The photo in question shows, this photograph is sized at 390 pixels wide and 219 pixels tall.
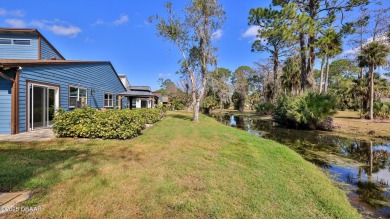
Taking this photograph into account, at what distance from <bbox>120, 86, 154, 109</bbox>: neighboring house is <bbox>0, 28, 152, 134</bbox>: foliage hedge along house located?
8.55ft

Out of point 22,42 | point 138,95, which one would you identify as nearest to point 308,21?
point 138,95

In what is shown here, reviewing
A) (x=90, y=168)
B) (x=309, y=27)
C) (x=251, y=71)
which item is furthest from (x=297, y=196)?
(x=251, y=71)

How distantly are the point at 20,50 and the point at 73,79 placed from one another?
4.72 metres

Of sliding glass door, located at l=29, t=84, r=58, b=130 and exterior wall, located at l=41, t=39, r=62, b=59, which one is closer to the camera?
sliding glass door, located at l=29, t=84, r=58, b=130

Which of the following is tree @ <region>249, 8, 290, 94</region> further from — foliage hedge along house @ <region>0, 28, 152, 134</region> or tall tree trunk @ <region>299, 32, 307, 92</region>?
foliage hedge along house @ <region>0, 28, 152, 134</region>

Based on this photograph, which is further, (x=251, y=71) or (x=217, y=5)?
(x=251, y=71)

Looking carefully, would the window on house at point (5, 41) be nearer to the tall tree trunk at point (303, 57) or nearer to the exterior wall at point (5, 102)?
the exterior wall at point (5, 102)

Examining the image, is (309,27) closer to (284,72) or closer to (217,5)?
(217,5)

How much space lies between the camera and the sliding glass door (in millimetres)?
8439

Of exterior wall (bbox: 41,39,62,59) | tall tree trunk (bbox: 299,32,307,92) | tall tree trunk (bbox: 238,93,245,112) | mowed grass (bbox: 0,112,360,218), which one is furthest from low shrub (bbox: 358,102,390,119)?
exterior wall (bbox: 41,39,62,59)

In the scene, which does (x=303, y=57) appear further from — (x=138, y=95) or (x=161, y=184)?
(x=161, y=184)

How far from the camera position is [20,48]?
12.9 metres

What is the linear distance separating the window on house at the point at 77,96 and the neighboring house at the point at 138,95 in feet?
19.5

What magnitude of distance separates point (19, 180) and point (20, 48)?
1332 cm
